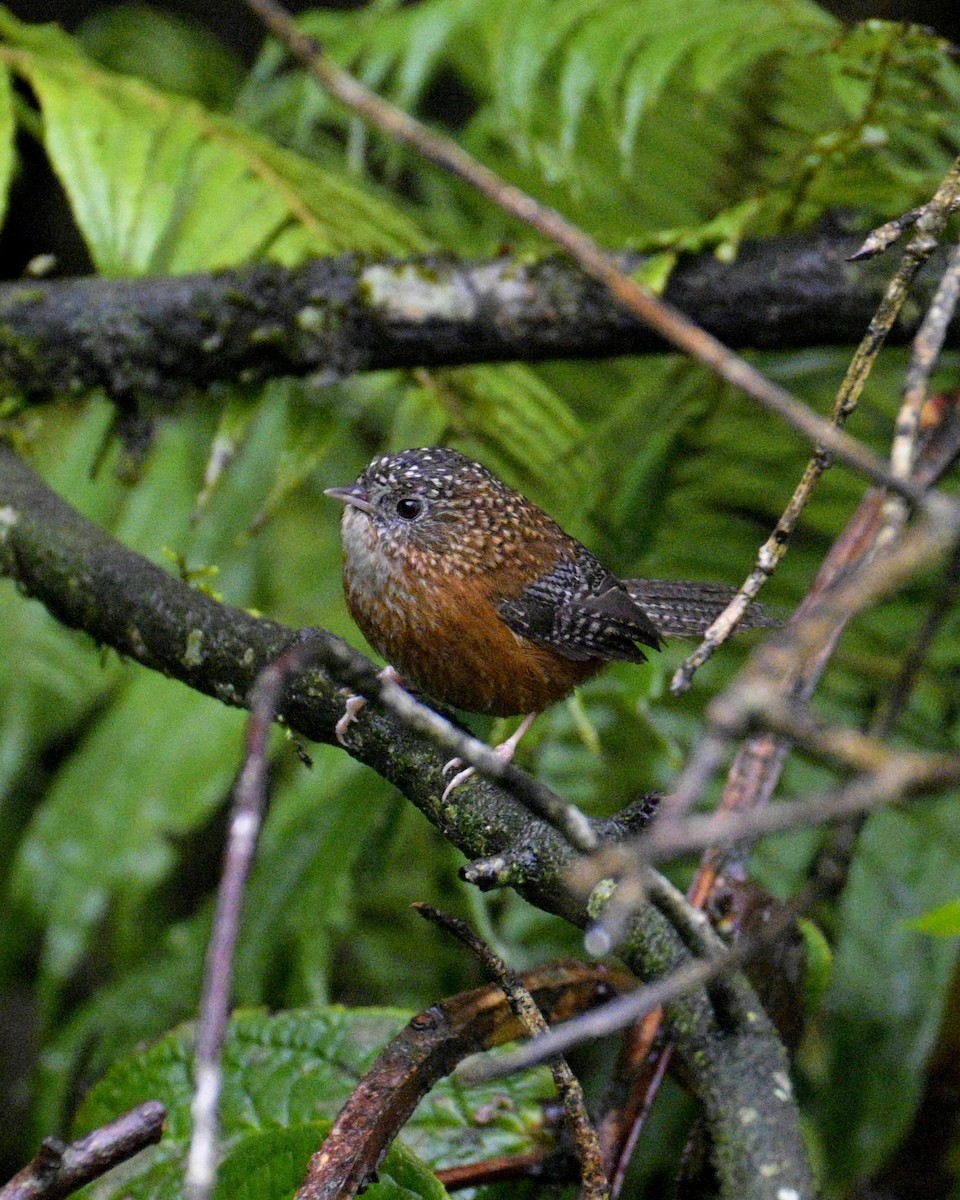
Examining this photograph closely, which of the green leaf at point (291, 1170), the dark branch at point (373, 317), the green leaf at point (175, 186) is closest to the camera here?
the green leaf at point (291, 1170)

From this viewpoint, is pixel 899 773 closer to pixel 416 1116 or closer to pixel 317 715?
pixel 317 715

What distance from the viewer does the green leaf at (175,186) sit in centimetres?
313

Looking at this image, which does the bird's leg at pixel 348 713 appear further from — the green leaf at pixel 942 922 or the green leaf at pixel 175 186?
the green leaf at pixel 175 186

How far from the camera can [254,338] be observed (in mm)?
2824

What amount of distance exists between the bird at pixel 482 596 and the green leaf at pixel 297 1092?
2.23ft

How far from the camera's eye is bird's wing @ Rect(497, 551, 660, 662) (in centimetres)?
254

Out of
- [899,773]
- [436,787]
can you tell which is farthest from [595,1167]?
[899,773]

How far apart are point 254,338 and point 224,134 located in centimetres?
98

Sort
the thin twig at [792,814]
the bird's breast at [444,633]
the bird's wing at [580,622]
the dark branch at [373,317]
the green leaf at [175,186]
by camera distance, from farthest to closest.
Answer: the green leaf at [175,186] → the dark branch at [373,317] → the bird's wing at [580,622] → the bird's breast at [444,633] → the thin twig at [792,814]

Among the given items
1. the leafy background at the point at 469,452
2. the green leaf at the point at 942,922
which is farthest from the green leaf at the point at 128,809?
the green leaf at the point at 942,922

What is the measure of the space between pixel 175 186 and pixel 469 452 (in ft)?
3.33

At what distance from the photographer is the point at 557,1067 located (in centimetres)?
138

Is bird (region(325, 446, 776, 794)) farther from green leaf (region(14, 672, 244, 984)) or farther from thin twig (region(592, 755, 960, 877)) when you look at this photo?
thin twig (region(592, 755, 960, 877))

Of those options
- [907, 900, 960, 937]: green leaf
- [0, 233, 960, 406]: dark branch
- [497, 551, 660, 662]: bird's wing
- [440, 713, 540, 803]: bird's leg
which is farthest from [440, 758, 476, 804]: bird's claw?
[0, 233, 960, 406]: dark branch
